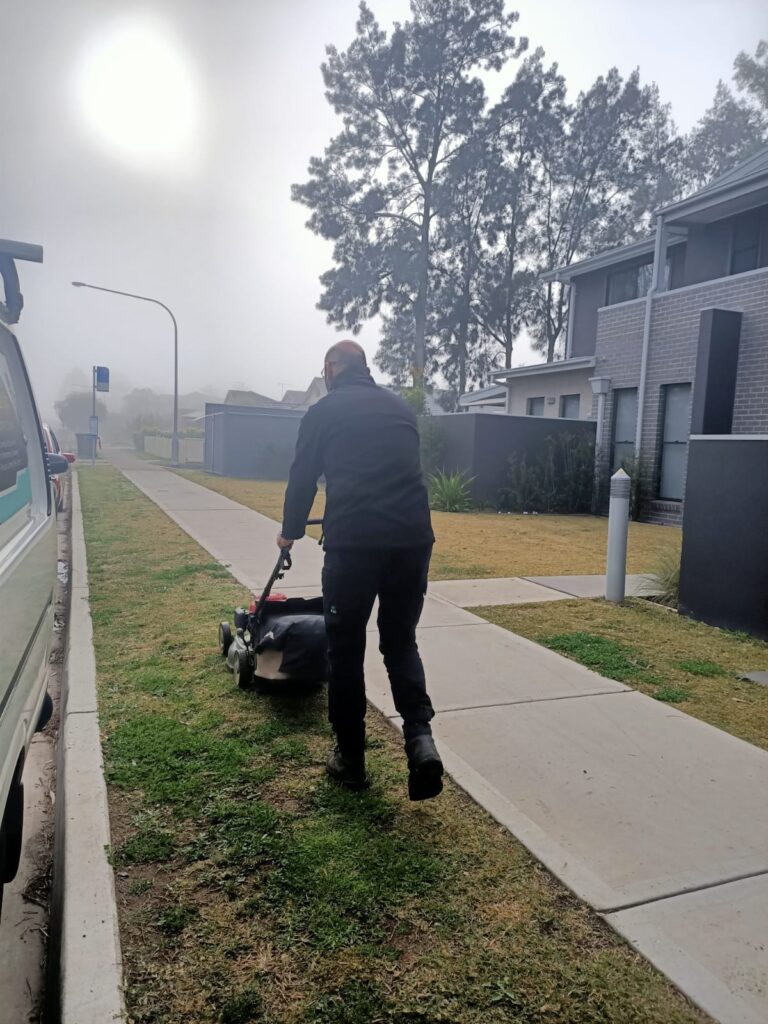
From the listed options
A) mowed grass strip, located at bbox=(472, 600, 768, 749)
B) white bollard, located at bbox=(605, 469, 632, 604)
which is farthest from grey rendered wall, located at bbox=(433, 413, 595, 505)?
mowed grass strip, located at bbox=(472, 600, 768, 749)

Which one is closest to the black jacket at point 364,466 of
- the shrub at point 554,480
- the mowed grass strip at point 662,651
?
the mowed grass strip at point 662,651

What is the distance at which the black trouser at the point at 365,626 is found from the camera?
3029 millimetres

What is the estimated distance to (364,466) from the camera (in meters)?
3.10

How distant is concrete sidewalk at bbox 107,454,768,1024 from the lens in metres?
2.31

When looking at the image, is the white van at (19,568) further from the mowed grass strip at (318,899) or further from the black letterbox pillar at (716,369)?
the black letterbox pillar at (716,369)

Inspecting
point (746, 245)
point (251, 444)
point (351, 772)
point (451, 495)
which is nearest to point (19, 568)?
point (351, 772)

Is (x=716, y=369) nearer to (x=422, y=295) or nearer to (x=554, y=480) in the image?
(x=554, y=480)

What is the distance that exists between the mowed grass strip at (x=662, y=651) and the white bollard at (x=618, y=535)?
0.16 meters

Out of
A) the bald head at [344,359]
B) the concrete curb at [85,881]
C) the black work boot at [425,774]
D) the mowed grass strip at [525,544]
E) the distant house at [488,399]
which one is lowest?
the concrete curb at [85,881]

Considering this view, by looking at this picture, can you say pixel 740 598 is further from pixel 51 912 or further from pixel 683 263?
pixel 683 263

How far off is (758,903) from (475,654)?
109 inches

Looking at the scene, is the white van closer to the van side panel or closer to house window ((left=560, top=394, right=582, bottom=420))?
the van side panel

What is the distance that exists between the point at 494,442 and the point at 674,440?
360 centimetres

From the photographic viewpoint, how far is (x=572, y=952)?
2.26m
